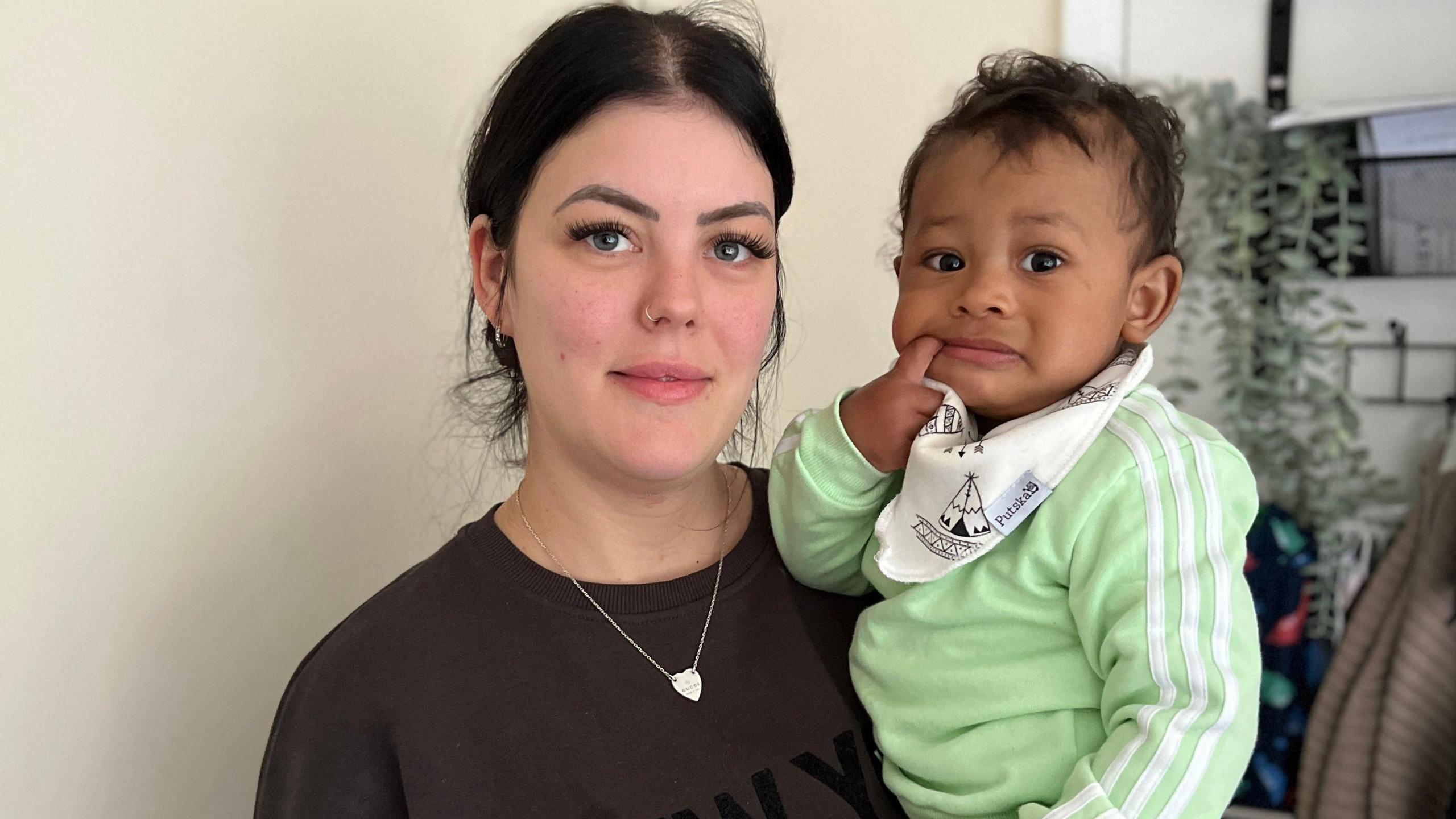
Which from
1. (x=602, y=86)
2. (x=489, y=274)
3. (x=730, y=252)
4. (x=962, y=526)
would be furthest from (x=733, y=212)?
(x=962, y=526)

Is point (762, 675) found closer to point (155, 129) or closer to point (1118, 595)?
point (1118, 595)

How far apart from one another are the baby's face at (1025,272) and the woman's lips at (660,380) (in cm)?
25

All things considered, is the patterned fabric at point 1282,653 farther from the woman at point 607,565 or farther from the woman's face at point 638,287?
the woman's face at point 638,287

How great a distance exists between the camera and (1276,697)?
2330 millimetres

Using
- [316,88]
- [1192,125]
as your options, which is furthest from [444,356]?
[1192,125]

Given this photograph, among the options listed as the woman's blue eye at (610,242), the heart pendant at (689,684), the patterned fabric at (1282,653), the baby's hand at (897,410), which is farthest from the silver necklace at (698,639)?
the patterned fabric at (1282,653)

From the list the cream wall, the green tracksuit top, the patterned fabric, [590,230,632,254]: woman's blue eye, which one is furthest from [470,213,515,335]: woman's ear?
the patterned fabric

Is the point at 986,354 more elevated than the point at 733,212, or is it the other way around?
the point at 733,212

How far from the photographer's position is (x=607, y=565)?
1.26 meters

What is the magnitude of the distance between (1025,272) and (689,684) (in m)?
0.54

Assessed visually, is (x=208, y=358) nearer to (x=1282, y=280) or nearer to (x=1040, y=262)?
(x=1040, y=262)

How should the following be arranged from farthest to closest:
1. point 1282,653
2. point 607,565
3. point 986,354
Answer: point 1282,653 → point 607,565 → point 986,354

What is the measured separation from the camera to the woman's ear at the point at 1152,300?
1.19m

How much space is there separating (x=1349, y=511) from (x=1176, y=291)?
1451 millimetres
